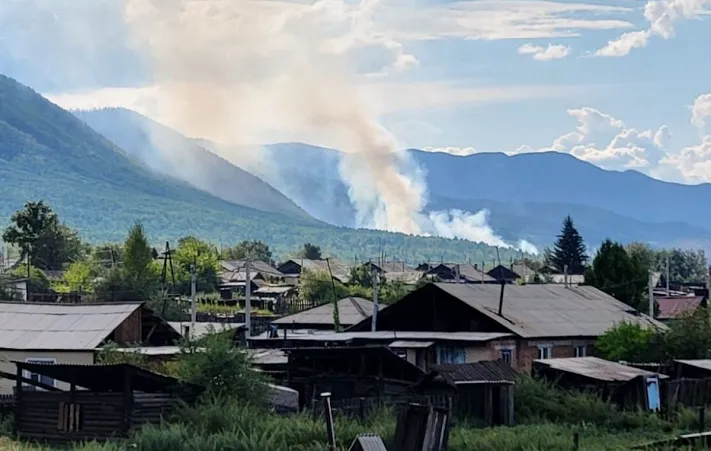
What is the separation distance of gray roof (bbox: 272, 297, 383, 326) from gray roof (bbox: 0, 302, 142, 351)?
16.6 metres

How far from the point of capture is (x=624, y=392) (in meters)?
36.6

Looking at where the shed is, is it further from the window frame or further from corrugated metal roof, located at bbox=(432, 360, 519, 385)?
the window frame

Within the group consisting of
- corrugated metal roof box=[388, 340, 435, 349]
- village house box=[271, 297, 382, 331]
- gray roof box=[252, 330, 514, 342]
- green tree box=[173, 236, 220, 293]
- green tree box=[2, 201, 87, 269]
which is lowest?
corrugated metal roof box=[388, 340, 435, 349]

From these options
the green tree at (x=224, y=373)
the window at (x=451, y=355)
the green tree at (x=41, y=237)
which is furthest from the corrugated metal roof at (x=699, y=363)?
the green tree at (x=41, y=237)

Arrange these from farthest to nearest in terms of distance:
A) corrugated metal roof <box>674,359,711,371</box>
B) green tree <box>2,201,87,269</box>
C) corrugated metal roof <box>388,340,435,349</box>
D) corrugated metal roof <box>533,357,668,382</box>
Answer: green tree <box>2,201,87,269</box> → corrugated metal roof <box>388,340,435,349</box> → corrugated metal roof <box>674,359,711,371</box> → corrugated metal roof <box>533,357,668,382</box>

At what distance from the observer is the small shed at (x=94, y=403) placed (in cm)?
3278

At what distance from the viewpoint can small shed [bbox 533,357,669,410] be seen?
36.2 m

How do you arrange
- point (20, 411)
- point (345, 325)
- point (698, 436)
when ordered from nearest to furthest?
point (698, 436)
point (20, 411)
point (345, 325)

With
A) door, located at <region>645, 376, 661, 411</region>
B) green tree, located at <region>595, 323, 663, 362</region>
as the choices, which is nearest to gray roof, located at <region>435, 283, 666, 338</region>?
green tree, located at <region>595, 323, 663, 362</region>

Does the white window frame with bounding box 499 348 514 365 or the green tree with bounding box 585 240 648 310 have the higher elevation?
the green tree with bounding box 585 240 648 310

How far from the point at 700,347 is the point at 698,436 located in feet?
66.2

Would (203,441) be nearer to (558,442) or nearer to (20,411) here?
(558,442)

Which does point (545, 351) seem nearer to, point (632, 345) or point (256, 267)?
point (632, 345)

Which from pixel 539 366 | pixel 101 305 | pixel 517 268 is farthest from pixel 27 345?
pixel 517 268
